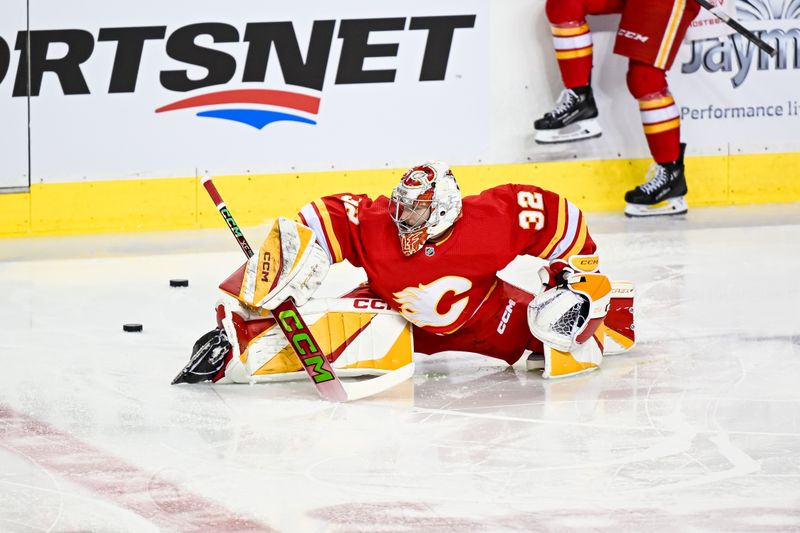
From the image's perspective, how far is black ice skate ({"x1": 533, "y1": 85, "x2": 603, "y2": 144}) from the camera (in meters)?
7.52

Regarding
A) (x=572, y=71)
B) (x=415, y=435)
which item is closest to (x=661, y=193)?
(x=572, y=71)

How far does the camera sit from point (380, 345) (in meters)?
4.12

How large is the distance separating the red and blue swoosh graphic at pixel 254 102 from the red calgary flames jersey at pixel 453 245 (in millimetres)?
3271

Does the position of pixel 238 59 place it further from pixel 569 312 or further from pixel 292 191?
pixel 569 312

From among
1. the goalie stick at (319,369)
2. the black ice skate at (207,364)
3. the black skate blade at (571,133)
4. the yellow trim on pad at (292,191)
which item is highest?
the goalie stick at (319,369)

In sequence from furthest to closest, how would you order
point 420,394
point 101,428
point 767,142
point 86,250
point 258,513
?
point 767,142
point 86,250
point 420,394
point 101,428
point 258,513

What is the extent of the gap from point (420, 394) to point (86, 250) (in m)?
3.24

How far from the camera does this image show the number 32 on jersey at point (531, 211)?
13.3 ft

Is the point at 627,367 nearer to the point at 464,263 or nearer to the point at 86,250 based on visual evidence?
the point at 464,263

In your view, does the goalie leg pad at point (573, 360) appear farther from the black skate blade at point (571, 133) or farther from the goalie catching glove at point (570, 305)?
the black skate blade at point (571, 133)

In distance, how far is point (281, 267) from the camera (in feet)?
13.2

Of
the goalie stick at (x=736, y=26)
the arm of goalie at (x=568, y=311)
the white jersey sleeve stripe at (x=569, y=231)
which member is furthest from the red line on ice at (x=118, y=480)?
the goalie stick at (x=736, y=26)

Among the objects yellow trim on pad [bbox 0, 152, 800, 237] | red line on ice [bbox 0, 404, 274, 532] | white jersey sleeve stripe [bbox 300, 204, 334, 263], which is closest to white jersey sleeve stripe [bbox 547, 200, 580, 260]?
white jersey sleeve stripe [bbox 300, 204, 334, 263]

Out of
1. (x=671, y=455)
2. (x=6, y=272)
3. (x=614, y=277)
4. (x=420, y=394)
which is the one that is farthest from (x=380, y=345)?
(x=6, y=272)
